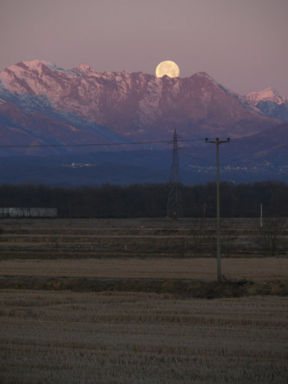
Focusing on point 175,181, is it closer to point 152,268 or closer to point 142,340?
point 152,268

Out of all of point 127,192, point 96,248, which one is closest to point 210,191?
point 127,192

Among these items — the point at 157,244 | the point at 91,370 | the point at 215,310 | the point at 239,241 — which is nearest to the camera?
the point at 91,370

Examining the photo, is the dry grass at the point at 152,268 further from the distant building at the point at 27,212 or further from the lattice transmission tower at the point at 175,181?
the distant building at the point at 27,212

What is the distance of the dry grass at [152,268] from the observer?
35.3 m

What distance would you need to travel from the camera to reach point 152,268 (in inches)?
1535

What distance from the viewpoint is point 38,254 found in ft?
164

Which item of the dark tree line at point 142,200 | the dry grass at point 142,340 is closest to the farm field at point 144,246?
the dry grass at point 142,340

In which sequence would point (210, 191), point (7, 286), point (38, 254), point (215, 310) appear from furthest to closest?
1. point (210, 191)
2. point (38, 254)
3. point (7, 286)
4. point (215, 310)

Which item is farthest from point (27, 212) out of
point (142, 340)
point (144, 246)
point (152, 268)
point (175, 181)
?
point (142, 340)

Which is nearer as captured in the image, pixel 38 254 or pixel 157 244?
pixel 38 254

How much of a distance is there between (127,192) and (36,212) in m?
→ 30.7

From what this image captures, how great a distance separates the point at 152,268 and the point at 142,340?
813 inches

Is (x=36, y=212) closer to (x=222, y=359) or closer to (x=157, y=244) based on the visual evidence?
(x=157, y=244)

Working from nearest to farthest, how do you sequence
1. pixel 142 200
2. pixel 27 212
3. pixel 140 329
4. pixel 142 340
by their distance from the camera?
pixel 142 340, pixel 140 329, pixel 27 212, pixel 142 200
